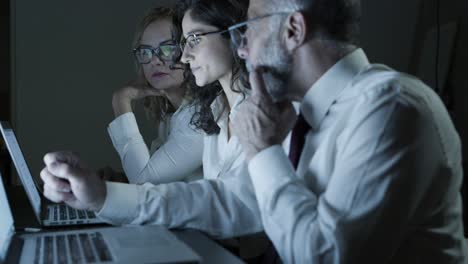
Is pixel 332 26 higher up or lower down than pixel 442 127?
higher up

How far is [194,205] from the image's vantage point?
4.00 feet

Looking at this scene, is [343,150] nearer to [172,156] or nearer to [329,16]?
[329,16]

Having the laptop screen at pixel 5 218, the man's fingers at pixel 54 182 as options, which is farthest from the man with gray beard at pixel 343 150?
the laptop screen at pixel 5 218

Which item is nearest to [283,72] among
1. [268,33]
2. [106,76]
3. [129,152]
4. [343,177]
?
[268,33]

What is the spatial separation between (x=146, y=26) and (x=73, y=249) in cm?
150

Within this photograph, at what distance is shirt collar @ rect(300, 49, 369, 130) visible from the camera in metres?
1.06

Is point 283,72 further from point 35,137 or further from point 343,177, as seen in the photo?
point 35,137

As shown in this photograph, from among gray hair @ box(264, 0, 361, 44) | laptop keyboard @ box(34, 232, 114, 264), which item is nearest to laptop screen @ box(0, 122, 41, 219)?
laptop keyboard @ box(34, 232, 114, 264)

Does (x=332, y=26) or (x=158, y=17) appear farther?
(x=158, y=17)

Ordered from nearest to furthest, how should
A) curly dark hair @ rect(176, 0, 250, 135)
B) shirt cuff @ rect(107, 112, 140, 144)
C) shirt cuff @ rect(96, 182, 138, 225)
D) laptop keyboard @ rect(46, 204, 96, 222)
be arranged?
shirt cuff @ rect(96, 182, 138, 225)
laptop keyboard @ rect(46, 204, 96, 222)
curly dark hair @ rect(176, 0, 250, 135)
shirt cuff @ rect(107, 112, 140, 144)

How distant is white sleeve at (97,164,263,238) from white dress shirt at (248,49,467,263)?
0.29 metres

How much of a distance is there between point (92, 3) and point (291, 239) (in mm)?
2941

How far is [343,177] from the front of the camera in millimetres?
869

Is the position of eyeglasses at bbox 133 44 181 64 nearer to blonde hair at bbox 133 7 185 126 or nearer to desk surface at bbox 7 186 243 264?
blonde hair at bbox 133 7 185 126
